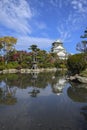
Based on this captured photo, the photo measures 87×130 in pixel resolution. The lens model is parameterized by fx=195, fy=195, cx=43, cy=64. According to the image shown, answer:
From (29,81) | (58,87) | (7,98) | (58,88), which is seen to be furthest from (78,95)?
(29,81)

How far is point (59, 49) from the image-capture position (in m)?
75.2

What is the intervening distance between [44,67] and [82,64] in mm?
30722

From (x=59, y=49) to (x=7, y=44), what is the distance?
32.5 metres

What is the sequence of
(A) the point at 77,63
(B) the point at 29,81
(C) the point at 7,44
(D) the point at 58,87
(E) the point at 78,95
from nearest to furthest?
(E) the point at 78,95 → (D) the point at 58,87 → (B) the point at 29,81 → (A) the point at 77,63 → (C) the point at 7,44

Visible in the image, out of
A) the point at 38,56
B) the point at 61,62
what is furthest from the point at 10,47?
the point at 61,62

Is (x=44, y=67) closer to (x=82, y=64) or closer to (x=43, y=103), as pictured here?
(x=82, y=64)

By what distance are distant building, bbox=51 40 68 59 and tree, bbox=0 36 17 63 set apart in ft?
88.4

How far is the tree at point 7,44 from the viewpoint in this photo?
45341 millimetres

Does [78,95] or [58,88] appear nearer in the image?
[78,95]

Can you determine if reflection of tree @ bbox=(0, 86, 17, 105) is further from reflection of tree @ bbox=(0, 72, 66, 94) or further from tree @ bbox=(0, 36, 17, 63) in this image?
tree @ bbox=(0, 36, 17, 63)

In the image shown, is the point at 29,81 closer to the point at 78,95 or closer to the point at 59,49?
the point at 78,95

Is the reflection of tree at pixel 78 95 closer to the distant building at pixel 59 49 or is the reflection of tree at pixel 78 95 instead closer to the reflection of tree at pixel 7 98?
the reflection of tree at pixel 7 98

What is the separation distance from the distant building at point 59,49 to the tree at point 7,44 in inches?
1061

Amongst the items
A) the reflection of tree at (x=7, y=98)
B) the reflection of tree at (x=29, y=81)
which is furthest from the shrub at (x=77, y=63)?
the reflection of tree at (x=7, y=98)
